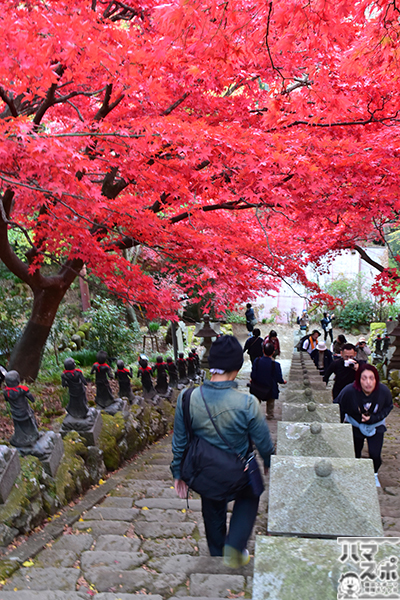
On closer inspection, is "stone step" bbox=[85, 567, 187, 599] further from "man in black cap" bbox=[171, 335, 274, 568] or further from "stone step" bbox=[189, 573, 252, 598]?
"man in black cap" bbox=[171, 335, 274, 568]

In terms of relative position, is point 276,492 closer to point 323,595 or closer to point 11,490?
point 323,595

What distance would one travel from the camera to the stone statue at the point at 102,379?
19.4 feet

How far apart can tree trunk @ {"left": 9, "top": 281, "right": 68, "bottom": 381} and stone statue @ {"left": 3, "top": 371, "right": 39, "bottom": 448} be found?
3.96 meters

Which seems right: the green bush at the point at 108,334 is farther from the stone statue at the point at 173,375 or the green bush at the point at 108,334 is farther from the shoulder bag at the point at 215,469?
the shoulder bag at the point at 215,469

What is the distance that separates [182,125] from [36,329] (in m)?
4.63

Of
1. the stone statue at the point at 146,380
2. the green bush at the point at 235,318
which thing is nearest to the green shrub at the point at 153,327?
the green bush at the point at 235,318

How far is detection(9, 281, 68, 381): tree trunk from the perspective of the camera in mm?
7883

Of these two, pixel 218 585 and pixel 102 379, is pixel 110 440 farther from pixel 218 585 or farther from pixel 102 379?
pixel 218 585

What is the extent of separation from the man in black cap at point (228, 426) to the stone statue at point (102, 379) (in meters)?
3.29

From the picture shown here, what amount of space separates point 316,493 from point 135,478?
2.88 meters

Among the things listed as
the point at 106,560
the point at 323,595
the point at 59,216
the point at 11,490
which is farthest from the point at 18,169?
the point at 323,595

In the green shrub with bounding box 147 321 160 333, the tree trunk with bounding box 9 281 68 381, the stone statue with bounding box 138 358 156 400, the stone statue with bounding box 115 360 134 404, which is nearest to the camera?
the stone statue with bounding box 115 360 134 404

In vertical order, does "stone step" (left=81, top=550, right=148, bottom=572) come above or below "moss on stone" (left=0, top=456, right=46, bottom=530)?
below

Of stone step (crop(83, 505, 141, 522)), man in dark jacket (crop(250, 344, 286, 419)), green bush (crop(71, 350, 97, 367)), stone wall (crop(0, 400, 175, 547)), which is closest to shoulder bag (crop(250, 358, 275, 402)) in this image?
man in dark jacket (crop(250, 344, 286, 419))
